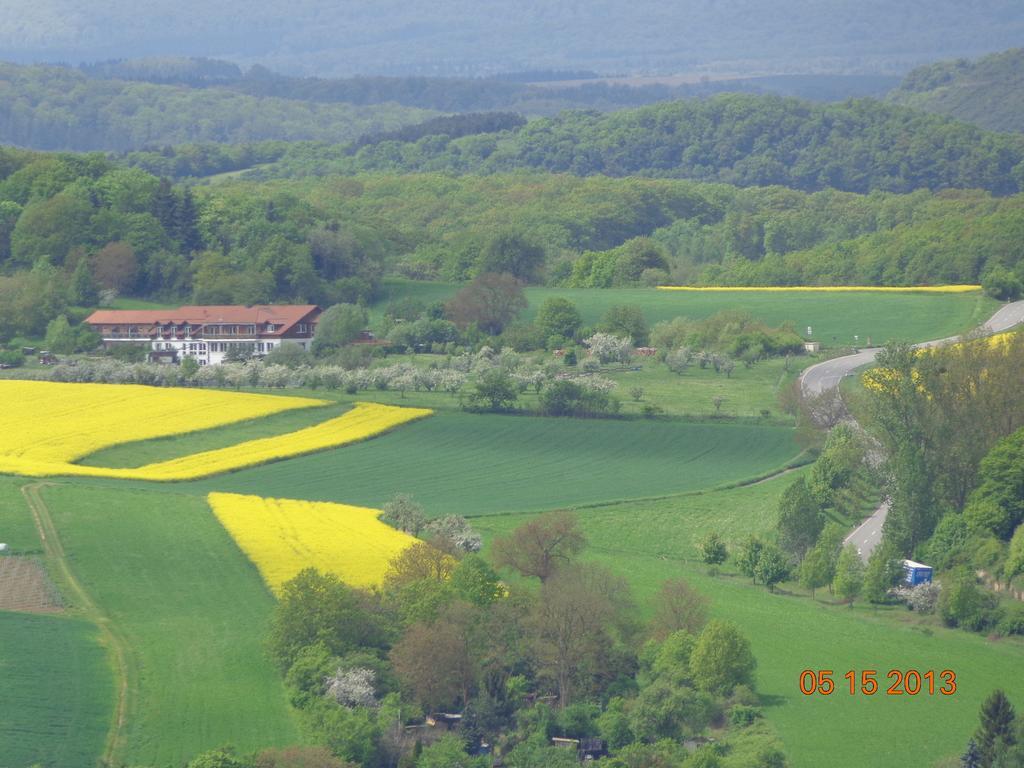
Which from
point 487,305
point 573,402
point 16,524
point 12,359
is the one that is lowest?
point 12,359

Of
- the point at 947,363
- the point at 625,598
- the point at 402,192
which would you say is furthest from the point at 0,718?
the point at 402,192

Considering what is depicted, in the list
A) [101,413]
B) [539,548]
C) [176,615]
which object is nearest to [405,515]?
[539,548]

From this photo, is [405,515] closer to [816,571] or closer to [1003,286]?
[816,571]

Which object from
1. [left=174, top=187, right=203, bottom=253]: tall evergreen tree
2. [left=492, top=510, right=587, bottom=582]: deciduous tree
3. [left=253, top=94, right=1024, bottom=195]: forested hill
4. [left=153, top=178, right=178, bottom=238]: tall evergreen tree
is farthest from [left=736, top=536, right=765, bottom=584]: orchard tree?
[left=253, top=94, right=1024, bottom=195]: forested hill

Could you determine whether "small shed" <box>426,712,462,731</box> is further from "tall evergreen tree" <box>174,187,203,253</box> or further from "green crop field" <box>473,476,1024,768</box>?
"tall evergreen tree" <box>174,187,203,253</box>

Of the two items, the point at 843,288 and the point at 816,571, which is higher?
the point at 816,571

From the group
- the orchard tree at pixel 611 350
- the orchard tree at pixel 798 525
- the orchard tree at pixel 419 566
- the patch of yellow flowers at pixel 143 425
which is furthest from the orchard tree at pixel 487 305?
the orchard tree at pixel 419 566

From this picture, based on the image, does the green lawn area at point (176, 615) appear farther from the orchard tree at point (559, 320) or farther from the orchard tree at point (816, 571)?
the orchard tree at point (559, 320)
